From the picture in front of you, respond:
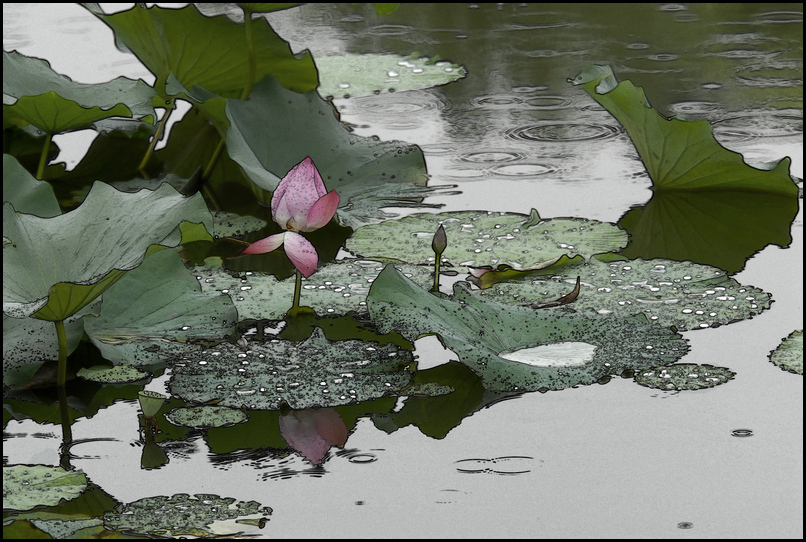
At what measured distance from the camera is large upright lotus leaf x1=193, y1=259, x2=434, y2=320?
61.9 inches

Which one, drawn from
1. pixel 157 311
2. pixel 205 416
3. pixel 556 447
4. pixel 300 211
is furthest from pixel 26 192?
pixel 556 447

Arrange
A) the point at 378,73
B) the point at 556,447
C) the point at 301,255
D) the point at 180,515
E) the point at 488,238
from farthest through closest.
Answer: the point at 378,73 → the point at 488,238 → the point at 301,255 → the point at 556,447 → the point at 180,515

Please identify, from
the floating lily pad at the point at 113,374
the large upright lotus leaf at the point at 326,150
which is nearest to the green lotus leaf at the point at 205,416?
the floating lily pad at the point at 113,374

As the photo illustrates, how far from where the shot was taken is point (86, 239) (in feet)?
4.56

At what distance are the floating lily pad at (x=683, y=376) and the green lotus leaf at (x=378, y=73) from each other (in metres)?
1.71

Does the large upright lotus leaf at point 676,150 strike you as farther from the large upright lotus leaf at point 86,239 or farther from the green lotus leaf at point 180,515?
the green lotus leaf at point 180,515

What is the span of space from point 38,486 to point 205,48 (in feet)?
4.29

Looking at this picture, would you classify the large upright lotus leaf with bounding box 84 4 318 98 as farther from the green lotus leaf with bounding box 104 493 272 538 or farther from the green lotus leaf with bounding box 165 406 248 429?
the green lotus leaf with bounding box 104 493 272 538

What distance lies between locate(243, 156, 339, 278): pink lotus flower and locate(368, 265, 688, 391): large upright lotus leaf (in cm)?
13

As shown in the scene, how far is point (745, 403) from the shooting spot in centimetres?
129

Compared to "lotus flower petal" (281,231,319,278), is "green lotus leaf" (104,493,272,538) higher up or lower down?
lower down

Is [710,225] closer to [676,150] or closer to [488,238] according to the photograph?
[676,150]

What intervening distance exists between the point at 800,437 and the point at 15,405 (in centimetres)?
99

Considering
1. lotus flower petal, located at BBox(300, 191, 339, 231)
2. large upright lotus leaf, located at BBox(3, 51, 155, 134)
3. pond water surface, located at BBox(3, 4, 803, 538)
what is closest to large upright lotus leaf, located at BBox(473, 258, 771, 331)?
pond water surface, located at BBox(3, 4, 803, 538)
